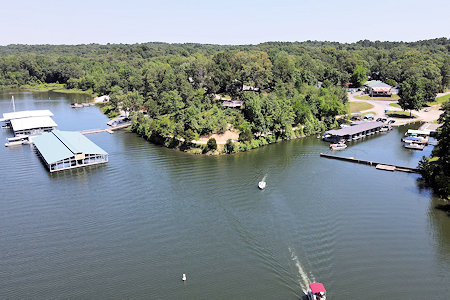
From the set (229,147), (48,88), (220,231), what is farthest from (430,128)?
(48,88)

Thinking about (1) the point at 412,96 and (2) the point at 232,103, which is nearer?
(2) the point at 232,103

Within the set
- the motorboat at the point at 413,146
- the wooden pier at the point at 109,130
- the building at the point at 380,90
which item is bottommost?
the motorboat at the point at 413,146

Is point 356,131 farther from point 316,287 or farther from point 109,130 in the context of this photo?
point 109,130

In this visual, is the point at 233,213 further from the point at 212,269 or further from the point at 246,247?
the point at 212,269

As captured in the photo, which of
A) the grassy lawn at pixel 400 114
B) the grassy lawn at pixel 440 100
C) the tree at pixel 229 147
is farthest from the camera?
the grassy lawn at pixel 440 100

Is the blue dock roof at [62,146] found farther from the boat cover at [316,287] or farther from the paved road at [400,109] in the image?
the paved road at [400,109]

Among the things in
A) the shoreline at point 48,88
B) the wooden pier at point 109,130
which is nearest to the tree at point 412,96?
the wooden pier at point 109,130
